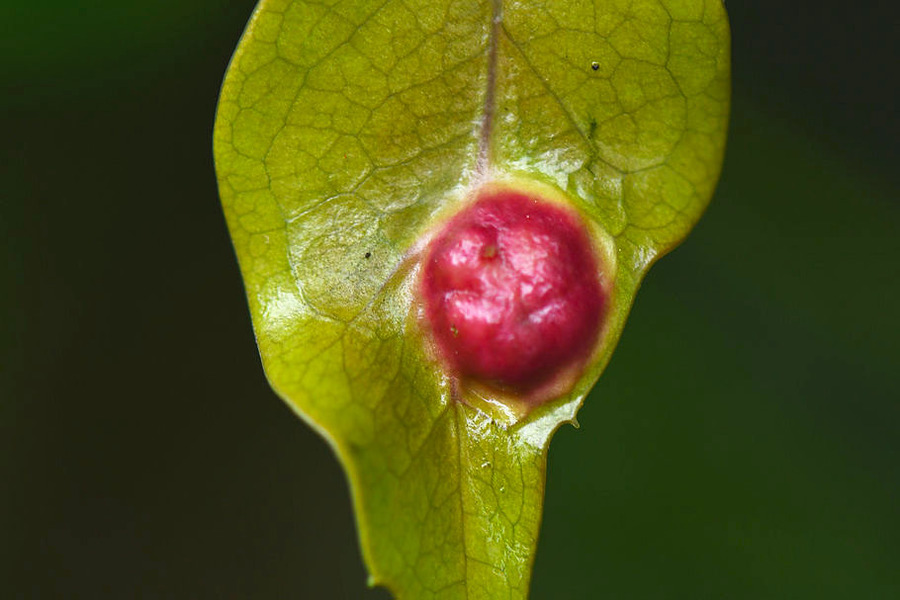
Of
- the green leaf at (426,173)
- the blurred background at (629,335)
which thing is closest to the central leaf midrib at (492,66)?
the green leaf at (426,173)

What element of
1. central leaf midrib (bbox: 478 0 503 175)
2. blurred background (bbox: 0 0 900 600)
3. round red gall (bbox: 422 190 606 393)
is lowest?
blurred background (bbox: 0 0 900 600)

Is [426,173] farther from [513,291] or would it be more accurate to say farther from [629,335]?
[629,335]

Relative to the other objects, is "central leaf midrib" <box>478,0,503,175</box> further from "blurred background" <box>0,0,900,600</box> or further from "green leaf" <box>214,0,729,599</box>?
"blurred background" <box>0,0,900,600</box>

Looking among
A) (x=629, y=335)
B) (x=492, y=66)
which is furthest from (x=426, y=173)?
(x=629, y=335)

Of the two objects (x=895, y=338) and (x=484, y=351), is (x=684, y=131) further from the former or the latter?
(x=895, y=338)

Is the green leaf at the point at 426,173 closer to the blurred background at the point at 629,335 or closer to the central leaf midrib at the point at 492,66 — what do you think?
the central leaf midrib at the point at 492,66

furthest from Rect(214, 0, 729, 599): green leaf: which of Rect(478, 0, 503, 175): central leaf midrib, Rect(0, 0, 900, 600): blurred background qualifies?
Rect(0, 0, 900, 600): blurred background
